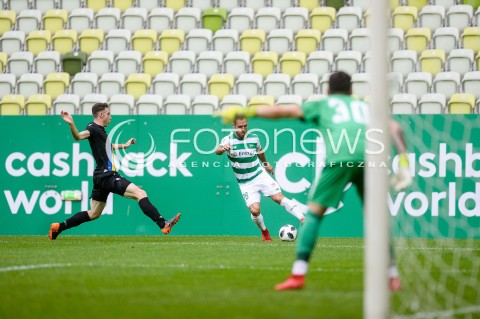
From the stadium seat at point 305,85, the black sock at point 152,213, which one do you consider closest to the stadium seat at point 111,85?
the stadium seat at point 305,85

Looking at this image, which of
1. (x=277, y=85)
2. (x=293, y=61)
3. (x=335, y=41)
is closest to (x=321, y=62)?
(x=293, y=61)

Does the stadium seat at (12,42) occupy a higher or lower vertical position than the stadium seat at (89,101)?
higher

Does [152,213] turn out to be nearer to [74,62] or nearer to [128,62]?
[128,62]

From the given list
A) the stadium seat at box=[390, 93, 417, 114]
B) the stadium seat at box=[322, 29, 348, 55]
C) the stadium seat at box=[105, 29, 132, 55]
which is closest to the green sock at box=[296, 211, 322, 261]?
the stadium seat at box=[390, 93, 417, 114]

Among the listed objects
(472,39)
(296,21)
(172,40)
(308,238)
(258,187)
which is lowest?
(258,187)

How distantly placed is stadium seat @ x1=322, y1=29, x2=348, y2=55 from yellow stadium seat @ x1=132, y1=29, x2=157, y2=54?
13.2 ft

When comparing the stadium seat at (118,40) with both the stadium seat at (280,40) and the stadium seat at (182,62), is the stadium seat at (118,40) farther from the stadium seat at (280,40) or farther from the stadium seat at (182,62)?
the stadium seat at (280,40)

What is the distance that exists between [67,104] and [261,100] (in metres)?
4.31

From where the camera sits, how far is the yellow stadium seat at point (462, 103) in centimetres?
1770

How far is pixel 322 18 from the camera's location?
66.6ft

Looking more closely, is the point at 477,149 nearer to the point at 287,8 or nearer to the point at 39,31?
the point at 287,8

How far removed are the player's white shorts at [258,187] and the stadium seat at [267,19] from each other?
6292 mm

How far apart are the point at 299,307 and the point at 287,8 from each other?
15.0 m

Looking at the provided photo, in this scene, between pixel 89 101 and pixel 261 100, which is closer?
pixel 261 100
